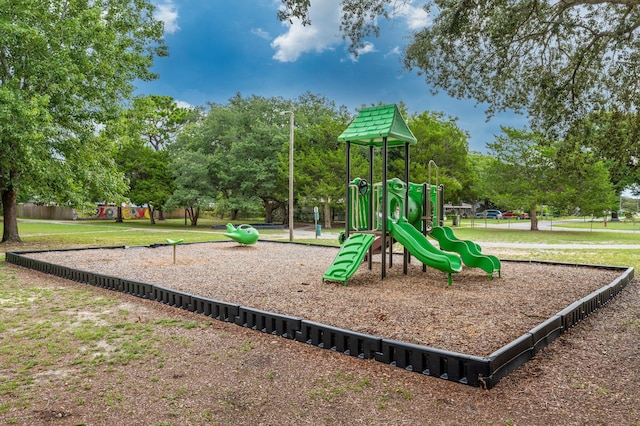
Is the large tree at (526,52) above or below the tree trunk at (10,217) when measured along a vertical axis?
above

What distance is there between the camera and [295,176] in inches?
961

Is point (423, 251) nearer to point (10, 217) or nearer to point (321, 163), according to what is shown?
point (10, 217)

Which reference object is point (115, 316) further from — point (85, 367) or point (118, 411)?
point (118, 411)

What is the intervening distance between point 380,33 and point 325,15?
1.04m

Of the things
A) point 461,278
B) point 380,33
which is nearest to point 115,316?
point 461,278

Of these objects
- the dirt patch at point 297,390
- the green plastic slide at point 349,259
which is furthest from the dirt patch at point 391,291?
the dirt patch at point 297,390

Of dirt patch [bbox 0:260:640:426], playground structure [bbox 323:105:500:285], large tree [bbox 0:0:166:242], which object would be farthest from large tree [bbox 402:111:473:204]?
dirt patch [bbox 0:260:640:426]

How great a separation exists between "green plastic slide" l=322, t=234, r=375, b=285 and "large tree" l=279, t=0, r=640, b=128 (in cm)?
345

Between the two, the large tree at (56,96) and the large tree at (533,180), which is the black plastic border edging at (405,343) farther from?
the large tree at (533,180)

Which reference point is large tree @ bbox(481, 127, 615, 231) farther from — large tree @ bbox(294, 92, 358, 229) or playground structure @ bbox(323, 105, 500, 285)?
playground structure @ bbox(323, 105, 500, 285)

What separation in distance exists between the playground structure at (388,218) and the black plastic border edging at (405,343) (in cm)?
220

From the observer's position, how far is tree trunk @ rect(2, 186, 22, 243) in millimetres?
15526

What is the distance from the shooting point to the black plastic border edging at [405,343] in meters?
3.25

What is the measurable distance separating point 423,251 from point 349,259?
3.92ft
